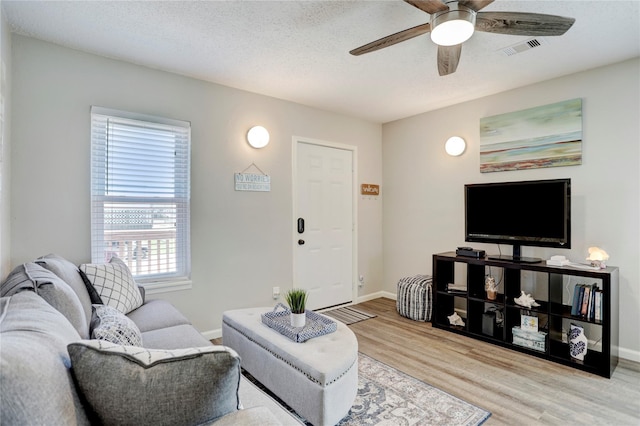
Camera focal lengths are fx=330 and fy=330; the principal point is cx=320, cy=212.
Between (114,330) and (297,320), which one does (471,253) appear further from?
(114,330)

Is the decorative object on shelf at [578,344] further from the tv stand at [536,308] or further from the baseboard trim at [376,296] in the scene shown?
the baseboard trim at [376,296]

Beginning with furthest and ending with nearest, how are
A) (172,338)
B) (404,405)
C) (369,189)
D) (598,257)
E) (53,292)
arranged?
(369,189)
(598,257)
(404,405)
(172,338)
(53,292)

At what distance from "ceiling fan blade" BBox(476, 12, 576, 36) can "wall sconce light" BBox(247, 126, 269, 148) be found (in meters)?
2.22

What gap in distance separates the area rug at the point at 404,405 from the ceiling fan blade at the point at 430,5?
2.33 meters

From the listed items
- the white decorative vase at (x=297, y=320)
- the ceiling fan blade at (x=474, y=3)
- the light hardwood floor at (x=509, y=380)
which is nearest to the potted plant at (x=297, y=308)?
the white decorative vase at (x=297, y=320)

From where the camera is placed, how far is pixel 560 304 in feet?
9.39

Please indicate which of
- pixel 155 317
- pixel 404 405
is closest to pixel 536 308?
pixel 404 405

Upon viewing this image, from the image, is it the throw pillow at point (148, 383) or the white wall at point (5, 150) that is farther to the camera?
the white wall at point (5, 150)

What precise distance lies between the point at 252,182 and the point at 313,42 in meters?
1.56

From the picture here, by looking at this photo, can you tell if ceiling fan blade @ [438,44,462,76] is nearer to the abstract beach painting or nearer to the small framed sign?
the abstract beach painting

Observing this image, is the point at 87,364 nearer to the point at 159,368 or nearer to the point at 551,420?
the point at 159,368

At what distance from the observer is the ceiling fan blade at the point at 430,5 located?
1676 millimetres

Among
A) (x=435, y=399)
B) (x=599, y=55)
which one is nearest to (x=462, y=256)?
(x=435, y=399)

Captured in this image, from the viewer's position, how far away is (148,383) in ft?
2.73
